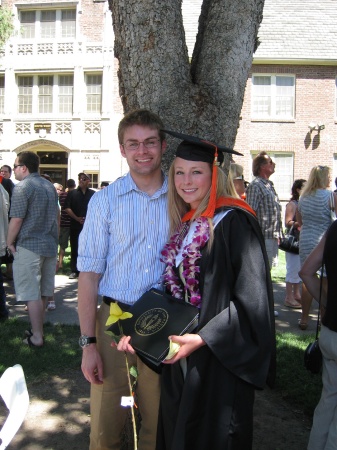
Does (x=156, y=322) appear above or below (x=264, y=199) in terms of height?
below

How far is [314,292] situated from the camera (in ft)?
10.3

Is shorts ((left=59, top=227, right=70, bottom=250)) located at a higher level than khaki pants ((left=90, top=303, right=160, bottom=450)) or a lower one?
higher

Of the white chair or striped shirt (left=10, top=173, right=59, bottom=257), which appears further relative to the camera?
striped shirt (left=10, top=173, right=59, bottom=257)

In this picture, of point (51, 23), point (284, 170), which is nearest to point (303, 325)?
point (284, 170)

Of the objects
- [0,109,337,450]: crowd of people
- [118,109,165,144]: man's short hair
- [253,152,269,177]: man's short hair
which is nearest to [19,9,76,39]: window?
[253,152,269,177]: man's short hair

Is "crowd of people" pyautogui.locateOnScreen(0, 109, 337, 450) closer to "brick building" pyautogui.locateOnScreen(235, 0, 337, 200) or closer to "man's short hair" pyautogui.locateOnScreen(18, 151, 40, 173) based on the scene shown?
"man's short hair" pyautogui.locateOnScreen(18, 151, 40, 173)

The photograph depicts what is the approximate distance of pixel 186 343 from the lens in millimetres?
2154

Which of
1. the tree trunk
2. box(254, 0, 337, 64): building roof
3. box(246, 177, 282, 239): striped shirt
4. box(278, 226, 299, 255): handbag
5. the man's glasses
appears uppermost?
box(254, 0, 337, 64): building roof

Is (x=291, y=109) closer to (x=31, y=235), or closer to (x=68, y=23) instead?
(x=68, y=23)

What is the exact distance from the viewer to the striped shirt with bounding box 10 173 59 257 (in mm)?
5285

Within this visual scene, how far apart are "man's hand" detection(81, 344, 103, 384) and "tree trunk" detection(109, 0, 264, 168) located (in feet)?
4.09

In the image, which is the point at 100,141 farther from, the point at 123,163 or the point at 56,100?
the point at 56,100

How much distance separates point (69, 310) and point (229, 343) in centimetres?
537

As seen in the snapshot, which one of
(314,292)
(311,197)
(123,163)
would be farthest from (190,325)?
(123,163)
